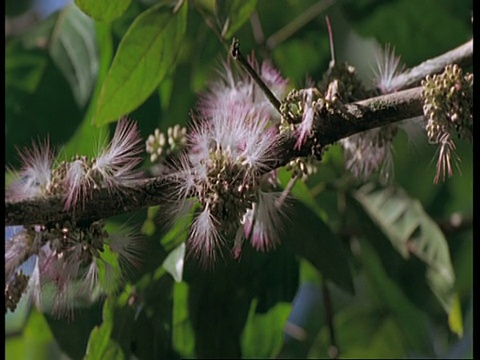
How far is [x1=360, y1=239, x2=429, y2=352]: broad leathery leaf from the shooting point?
3.26 feet

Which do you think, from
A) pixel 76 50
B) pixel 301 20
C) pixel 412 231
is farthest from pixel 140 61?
pixel 412 231

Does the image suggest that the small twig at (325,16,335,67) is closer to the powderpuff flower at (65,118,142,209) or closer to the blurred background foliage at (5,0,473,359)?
the blurred background foliage at (5,0,473,359)

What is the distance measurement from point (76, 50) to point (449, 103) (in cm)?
38

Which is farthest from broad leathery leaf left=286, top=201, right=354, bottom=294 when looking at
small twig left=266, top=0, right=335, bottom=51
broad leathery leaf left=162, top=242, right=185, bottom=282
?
small twig left=266, top=0, right=335, bottom=51

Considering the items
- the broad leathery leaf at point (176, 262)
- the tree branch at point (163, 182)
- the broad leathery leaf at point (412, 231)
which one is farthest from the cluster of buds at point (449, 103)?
the broad leathery leaf at point (412, 231)

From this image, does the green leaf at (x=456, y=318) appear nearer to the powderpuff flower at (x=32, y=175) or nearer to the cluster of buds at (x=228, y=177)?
the cluster of buds at (x=228, y=177)

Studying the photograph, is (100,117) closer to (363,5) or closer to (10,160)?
(10,160)

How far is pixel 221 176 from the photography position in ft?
2.06

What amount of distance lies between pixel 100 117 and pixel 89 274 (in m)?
0.13

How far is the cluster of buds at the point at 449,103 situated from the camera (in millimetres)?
635

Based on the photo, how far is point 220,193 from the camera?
0.62 m

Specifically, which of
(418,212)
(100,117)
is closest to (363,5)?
(418,212)

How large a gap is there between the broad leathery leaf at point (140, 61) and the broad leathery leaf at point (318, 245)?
0.16 meters

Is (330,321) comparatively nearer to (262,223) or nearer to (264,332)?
(264,332)
